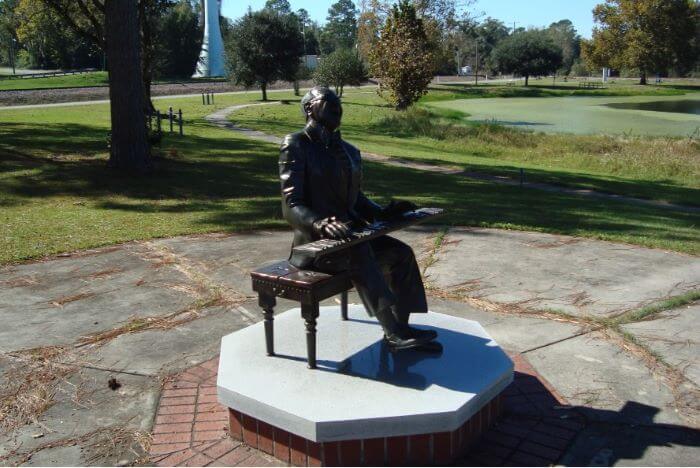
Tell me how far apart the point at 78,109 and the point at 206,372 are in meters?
28.3

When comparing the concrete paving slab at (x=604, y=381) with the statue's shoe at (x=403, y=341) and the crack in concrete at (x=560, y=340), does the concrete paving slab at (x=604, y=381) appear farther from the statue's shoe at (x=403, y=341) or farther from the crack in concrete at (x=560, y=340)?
the statue's shoe at (x=403, y=341)

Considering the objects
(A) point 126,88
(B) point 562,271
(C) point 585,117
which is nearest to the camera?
(B) point 562,271

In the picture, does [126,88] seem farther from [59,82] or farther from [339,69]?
[59,82]

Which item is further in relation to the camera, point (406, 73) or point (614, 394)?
point (406, 73)

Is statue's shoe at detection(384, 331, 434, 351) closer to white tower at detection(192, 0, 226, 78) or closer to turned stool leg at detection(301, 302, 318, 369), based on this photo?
turned stool leg at detection(301, 302, 318, 369)

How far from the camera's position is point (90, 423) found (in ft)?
13.4

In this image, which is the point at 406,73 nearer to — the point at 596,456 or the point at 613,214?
the point at 613,214

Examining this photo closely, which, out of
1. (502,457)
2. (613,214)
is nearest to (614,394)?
(502,457)

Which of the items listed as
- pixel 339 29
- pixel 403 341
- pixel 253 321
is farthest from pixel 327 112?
pixel 339 29

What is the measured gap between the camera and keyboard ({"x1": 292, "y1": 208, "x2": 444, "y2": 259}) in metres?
3.78

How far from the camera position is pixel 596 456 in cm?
370

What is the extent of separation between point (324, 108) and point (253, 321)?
2.27m

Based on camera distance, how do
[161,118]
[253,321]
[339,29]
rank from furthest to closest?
[339,29], [161,118], [253,321]

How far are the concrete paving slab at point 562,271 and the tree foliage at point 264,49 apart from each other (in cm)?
3416
